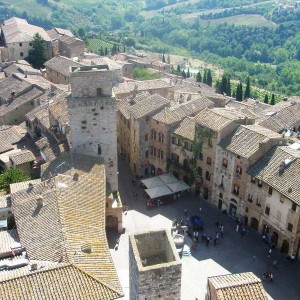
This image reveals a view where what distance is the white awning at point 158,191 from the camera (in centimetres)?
6569

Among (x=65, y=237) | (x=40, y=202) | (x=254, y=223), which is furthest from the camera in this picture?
(x=254, y=223)

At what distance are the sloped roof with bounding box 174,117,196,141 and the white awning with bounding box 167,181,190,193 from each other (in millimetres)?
6886

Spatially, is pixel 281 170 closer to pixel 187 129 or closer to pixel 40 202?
pixel 187 129

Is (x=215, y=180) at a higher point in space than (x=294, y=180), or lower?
lower

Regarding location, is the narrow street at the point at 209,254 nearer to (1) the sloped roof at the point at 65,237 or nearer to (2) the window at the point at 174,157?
(2) the window at the point at 174,157

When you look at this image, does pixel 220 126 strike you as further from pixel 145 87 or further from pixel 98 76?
pixel 145 87

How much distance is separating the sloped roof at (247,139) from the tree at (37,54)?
66.5m

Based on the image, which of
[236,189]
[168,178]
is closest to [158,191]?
[168,178]

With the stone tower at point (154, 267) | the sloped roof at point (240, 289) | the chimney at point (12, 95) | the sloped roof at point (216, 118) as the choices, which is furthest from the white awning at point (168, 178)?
the chimney at point (12, 95)

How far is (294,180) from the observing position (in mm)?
54531

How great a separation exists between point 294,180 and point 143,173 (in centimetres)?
2781

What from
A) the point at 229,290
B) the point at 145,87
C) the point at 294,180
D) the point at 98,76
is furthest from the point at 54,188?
the point at 145,87

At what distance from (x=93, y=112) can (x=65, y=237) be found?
822 inches

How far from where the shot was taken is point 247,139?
200ft
